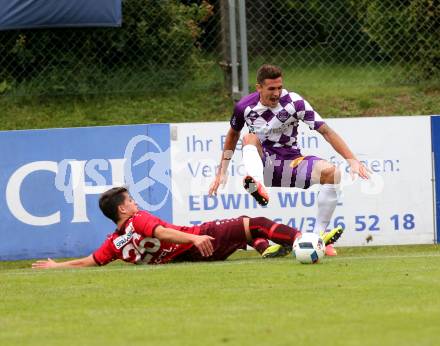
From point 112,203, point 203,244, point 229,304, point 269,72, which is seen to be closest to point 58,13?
point 269,72

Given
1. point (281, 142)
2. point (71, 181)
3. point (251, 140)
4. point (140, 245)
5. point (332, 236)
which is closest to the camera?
point (140, 245)

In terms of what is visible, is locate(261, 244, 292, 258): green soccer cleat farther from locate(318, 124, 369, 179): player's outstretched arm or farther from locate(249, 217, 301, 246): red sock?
locate(318, 124, 369, 179): player's outstretched arm

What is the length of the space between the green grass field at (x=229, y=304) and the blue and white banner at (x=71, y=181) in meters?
3.01

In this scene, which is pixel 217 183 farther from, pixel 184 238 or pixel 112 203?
pixel 184 238

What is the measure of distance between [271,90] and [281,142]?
1.98 ft

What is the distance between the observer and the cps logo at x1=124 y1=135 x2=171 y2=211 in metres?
13.1

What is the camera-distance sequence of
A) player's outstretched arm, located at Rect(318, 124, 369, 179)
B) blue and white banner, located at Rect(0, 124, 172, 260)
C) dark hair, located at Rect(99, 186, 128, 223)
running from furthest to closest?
blue and white banner, located at Rect(0, 124, 172, 260)
player's outstretched arm, located at Rect(318, 124, 369, 179)
dark hair, located at Rect(99, 186, 128, 223)

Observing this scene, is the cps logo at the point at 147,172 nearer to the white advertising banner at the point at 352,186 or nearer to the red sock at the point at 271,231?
the white advertising banner at the point at 352,186

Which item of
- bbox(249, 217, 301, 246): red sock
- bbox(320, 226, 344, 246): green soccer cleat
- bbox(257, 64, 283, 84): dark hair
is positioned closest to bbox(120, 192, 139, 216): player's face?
bbox(249, 217, 301, 246): red sock

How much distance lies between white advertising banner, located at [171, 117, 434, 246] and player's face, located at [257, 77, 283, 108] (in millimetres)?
1910

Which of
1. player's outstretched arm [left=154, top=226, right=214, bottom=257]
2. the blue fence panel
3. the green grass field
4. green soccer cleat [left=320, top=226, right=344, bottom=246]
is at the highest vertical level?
the blue fence panel

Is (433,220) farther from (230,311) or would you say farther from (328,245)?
(230,311)

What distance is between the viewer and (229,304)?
713cm

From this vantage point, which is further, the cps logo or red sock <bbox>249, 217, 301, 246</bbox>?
the cps logo
